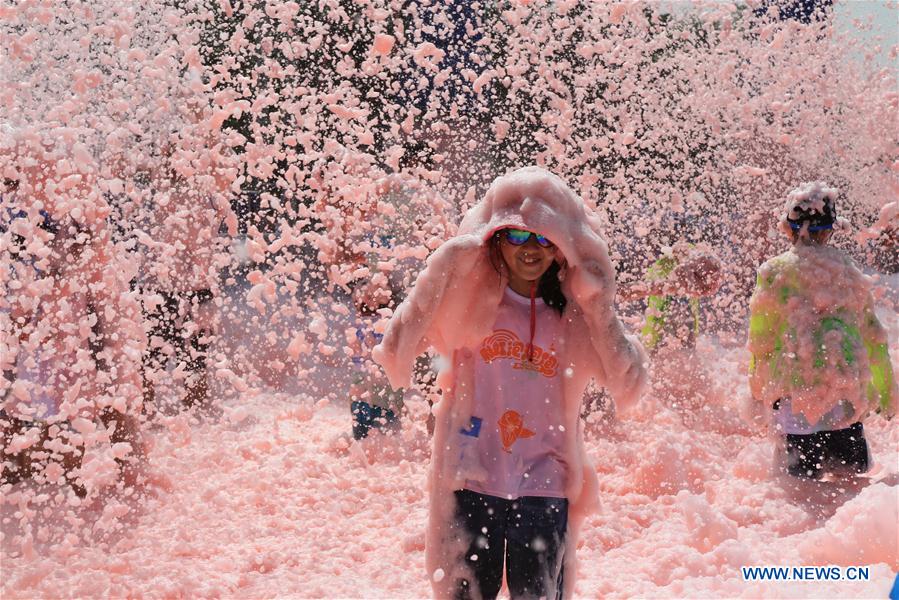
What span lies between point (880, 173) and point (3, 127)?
9322 mm

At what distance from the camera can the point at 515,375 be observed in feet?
8.11

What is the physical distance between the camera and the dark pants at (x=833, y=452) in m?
4.23

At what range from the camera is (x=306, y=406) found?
6.67m

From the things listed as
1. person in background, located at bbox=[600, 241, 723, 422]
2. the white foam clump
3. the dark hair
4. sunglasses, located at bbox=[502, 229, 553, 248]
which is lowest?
the white foam clump

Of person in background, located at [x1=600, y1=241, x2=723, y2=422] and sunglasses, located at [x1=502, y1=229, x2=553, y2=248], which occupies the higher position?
person in background, located at [x1=600, y1=241, x2=723, y2=422]

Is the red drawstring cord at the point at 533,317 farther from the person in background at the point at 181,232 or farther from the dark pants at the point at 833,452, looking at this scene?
the person in background at the point at 181,232

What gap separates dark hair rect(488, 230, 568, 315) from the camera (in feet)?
8.41

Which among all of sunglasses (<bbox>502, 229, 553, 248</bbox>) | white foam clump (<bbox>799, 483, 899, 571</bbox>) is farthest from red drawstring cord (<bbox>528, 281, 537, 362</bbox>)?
white foam clump (<bbox>799, 483, 899, 571</bbox>)

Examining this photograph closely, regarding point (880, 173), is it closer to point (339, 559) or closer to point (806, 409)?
point (806, 409)

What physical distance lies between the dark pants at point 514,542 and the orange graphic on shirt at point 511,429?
0.58ft

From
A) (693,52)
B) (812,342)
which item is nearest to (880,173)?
(693,52)

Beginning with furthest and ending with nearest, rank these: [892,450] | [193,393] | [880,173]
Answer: [880,173] < [193,393] < [892,450]

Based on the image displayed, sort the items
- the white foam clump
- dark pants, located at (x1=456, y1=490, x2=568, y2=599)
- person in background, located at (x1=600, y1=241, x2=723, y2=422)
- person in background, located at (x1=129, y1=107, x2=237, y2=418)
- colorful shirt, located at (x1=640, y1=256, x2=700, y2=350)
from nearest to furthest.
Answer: dark pants, located at (x1=456, y1=490, x2=568, y2=599)
the white foam clump
person in background, located at (x1=129, y1=107, x2=237, y2=418)
person in background, located at (x1=600, y1=241, x2=723, y2=422)
colorful shirt, located at (x1=640, y1=256, x2=700, y2=350)

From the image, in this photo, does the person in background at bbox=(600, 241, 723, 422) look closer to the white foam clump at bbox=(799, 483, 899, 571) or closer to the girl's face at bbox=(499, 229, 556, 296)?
the white foam clump at bbox=(799, 483, 899, 571)
